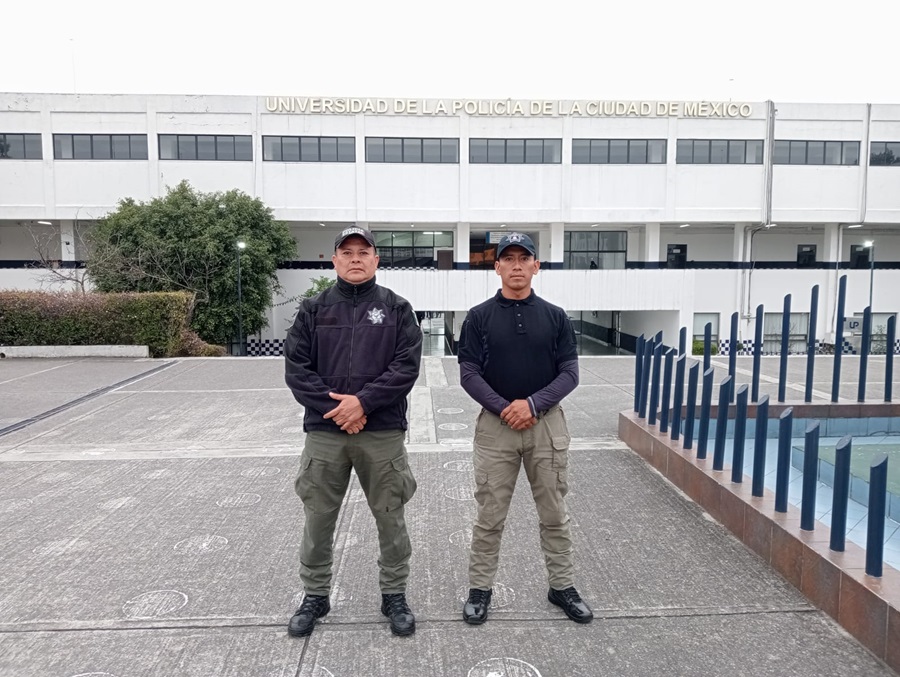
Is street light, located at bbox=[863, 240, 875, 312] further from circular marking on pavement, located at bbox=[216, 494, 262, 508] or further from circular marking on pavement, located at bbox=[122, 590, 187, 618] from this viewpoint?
circular marking on pavement, located at bbox=[122, 590, 187, 618]

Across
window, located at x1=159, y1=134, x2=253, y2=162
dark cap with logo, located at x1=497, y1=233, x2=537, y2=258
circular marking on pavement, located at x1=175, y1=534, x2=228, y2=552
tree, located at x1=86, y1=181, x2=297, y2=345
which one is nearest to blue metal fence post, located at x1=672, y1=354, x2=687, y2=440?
dark cap with logo, located at x1=497, y1=233, x2=537, y2=258

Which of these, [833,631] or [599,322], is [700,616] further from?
[599,322]

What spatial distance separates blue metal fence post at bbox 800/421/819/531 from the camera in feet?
10.6

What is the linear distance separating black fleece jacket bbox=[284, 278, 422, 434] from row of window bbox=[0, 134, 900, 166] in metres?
21.1

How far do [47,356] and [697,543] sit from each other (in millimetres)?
Answer: 15666

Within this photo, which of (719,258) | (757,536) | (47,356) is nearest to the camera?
(757,536)

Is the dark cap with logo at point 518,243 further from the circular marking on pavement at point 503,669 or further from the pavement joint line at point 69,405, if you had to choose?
the pavement joint line at point 69,405

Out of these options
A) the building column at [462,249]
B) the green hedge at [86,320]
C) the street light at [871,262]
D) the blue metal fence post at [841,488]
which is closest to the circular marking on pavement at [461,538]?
the blue metal fence post at [841,488]

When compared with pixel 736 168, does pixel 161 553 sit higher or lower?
lower

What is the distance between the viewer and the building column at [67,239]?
2331 cm

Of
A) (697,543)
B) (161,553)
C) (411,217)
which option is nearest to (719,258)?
(411,217)

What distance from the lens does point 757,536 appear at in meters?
3.69

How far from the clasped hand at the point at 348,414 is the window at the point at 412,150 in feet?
70.2

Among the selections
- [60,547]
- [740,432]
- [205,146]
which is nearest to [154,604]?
[60,547]
